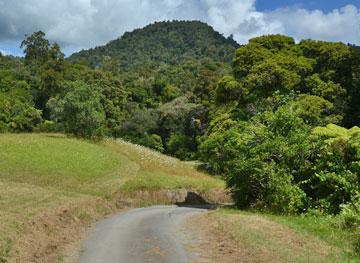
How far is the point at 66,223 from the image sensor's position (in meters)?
23.9

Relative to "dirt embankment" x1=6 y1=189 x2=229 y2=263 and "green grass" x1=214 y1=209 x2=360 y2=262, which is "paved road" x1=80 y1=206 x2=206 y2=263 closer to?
"dirt embankment" x1=6 y1=189 x2=229 y2=263

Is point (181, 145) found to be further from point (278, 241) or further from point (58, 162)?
point (278, 241)

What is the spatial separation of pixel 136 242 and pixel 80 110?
38778 mm

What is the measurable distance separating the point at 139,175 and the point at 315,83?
17.2 m

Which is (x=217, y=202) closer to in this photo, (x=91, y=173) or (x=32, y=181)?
(x=91, y=173)

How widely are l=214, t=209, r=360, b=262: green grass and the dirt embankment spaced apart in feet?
20.3

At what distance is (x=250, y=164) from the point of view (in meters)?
28.9

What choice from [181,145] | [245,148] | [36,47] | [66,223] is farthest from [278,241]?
[36,47]

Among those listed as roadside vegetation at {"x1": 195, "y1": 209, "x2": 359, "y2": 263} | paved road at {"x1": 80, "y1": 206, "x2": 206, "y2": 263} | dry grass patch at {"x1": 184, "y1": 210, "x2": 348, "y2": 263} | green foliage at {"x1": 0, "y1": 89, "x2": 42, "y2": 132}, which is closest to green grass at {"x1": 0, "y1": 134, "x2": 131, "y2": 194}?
paved road at {"x1": 80, "y1": 206, "x2": 206, "y2": 263}

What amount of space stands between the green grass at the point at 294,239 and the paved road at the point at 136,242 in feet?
7.53

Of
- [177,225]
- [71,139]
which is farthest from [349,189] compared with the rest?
[71,139]

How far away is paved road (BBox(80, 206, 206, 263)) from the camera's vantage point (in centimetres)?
1562

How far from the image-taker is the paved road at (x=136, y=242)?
1562 centimetres

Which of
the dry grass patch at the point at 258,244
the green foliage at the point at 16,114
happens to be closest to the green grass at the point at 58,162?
the green foliage at the point at 16,114
